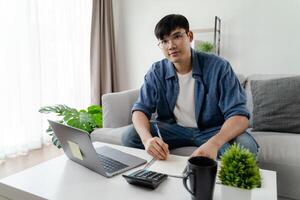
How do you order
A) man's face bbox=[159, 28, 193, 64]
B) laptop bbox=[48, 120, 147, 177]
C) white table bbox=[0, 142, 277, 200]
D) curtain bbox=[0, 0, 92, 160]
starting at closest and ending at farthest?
white table bbox=[0, 142, 277, 200], laptop bbox=[48, 120, 147, 177], man's face bbox=[159, 28, 193, 64], curtain bbox=[0, 0, 92, 160]

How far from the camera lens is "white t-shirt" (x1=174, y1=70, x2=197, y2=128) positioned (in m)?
1.38

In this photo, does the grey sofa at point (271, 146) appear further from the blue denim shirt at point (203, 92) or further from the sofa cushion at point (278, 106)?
the blue denim shirt at point (203, 92)

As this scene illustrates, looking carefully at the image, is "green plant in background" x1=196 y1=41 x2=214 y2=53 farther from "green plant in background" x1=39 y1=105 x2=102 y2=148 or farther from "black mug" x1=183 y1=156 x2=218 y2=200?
"black mug" x1=183 y1=156 x2=218 y2=200

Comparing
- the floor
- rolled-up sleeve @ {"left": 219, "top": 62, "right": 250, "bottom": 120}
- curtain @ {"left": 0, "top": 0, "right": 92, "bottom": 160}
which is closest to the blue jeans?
rolled-up sleeve @ {"left": 219, "top": 62, "right": 250, "bottom": 120}

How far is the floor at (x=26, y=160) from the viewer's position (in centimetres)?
211

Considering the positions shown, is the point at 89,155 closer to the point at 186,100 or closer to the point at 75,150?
the point at 75,150

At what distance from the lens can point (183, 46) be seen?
132 centimetres

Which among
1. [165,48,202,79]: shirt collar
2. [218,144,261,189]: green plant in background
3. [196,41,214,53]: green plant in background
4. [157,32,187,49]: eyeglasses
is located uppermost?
[157,32,187,49]: eyeglasses

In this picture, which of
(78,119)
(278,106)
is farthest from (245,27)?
(78,119)

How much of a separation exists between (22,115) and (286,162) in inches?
85.9

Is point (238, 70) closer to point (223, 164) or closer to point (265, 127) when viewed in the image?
point (265, 127)

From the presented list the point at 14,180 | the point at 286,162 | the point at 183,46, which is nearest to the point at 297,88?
the point at 286,162

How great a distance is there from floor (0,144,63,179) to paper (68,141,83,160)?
4.67ft

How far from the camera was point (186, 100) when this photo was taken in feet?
4.56
